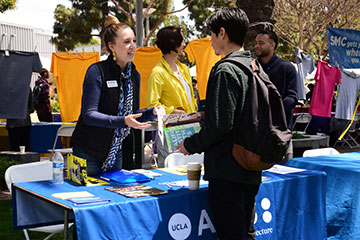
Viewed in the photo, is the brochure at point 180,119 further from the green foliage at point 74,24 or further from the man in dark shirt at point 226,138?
the green foliage at point 74,24

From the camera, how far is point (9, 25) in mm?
34844

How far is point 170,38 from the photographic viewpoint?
4.28m

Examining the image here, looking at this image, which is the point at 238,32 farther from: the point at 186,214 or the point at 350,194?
the point at 350,194

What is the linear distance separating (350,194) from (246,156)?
1.88m

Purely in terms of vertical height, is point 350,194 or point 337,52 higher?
point 337,52

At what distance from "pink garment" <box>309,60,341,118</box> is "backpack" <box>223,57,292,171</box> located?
23.8ft

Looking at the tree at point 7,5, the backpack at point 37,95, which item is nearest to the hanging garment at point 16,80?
the backpack at point 37,95

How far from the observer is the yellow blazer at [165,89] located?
4273 millimetres

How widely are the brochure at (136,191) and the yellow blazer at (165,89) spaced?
1.34m

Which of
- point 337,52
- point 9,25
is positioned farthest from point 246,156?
point 9,25

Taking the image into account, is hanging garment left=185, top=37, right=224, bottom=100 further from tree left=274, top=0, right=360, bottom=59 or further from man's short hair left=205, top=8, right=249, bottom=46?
tree left=274, top=0, right=360, bottom=59

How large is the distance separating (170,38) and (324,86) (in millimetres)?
6100

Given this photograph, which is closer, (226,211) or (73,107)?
(226,211)

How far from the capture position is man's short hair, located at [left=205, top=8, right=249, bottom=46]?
8.82 ft
